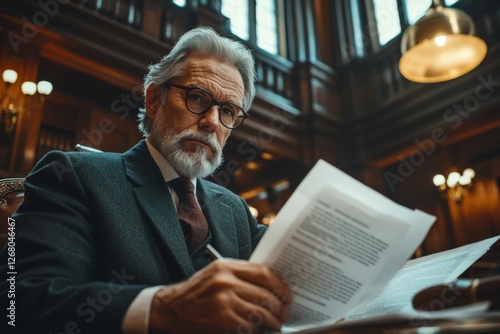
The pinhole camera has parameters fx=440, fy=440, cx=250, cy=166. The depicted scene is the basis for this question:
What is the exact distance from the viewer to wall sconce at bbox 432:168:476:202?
20.6ft

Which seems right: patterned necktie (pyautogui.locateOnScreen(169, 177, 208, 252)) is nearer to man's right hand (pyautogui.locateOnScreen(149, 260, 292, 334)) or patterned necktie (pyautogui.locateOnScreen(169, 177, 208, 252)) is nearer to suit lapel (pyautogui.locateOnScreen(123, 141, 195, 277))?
suit lapel (pyautogui.locateOnScreen(123, 141, 195, 277))

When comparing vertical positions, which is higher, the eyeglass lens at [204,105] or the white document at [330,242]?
the eyeglass lens at [204,105]

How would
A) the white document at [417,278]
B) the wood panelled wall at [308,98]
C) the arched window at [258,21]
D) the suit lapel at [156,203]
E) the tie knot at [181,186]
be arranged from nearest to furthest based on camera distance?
1. the white document at [417,278]
2. the suit lapel at [156,203]
3. the tie knot at [181,186]
4. the wood panelled wall at [308,98]
5. the arched window at [258,21]

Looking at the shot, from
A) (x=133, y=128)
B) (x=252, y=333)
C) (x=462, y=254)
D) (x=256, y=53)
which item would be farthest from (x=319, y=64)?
(x=252, y=333)

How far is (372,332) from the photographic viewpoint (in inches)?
27.0

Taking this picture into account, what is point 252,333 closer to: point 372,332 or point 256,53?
point 372,332

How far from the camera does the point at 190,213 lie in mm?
1468

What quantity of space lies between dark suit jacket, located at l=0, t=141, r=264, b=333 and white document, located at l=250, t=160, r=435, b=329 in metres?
0.32

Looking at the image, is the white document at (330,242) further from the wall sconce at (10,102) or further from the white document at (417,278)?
the wall sconce at (10,102)

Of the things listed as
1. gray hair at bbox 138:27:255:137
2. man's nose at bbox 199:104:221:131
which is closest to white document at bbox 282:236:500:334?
man's nose at bbox 199:104:221:131

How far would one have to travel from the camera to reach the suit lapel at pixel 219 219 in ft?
4.89

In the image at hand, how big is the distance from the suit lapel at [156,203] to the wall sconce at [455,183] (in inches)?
225

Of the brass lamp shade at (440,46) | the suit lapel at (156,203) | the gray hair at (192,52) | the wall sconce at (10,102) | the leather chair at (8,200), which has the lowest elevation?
the leather chair at (8,200)

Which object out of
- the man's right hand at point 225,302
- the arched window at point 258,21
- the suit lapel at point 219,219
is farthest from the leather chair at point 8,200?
the arched window at point 258,21
